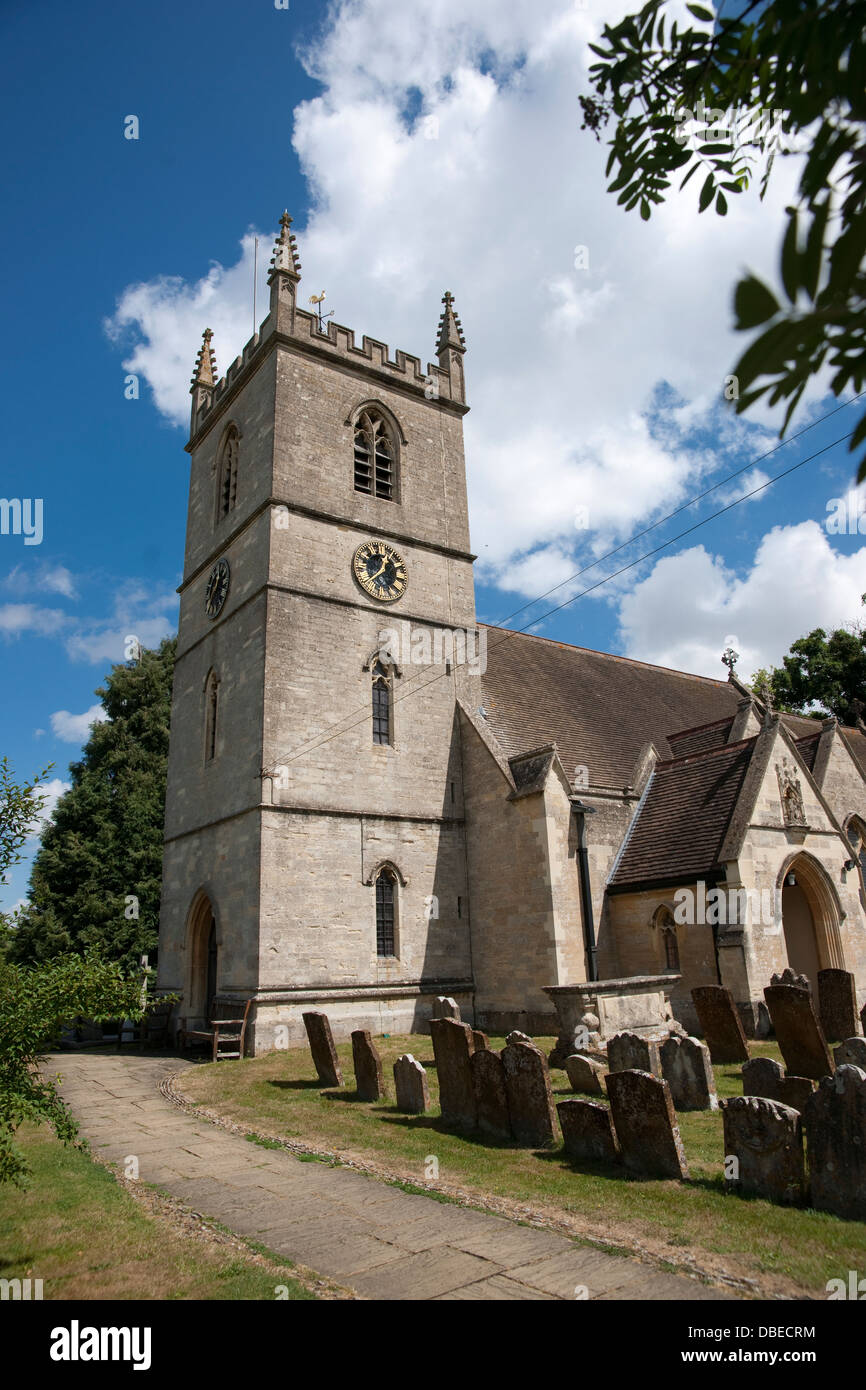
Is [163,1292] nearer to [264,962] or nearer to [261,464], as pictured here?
[264,962]

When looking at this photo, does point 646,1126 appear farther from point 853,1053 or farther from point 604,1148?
point 853,1053

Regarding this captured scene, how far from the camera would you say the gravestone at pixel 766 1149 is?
6137 mm

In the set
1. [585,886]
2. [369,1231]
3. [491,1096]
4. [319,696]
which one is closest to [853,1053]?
[491,1096]

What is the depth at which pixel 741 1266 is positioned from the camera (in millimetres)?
4961

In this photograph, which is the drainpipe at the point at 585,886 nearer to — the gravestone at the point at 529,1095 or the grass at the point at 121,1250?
the gravestone at the point at 529,1095

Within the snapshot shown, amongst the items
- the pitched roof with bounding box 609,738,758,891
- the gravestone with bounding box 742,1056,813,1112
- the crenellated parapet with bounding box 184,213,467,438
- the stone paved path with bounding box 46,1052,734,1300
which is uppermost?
the crenellated parapet with bounding box 184,213,467,438

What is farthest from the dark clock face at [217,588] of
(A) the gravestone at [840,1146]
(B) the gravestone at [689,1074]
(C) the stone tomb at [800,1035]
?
(A) the gravestone at [840,1146]

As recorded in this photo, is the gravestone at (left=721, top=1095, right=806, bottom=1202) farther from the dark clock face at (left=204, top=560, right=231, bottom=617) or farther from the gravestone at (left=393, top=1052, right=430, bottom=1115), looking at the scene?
the dark clock face at (left=204, top=560, right=231, bottom=617)

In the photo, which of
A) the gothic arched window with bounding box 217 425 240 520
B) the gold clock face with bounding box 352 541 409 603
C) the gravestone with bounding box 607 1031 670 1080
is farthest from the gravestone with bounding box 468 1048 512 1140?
the gothic arched window with bounding box 217 425 240 520

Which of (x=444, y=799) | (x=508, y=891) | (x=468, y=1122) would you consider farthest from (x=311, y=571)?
(x=468, y=1122)

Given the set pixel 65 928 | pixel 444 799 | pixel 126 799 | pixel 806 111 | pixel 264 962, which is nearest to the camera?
pixel 806 111

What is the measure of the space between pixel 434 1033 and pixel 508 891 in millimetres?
8289

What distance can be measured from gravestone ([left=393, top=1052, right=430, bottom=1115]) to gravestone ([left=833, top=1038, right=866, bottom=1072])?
15.2ft

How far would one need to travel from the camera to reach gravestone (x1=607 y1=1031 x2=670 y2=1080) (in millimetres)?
9289
